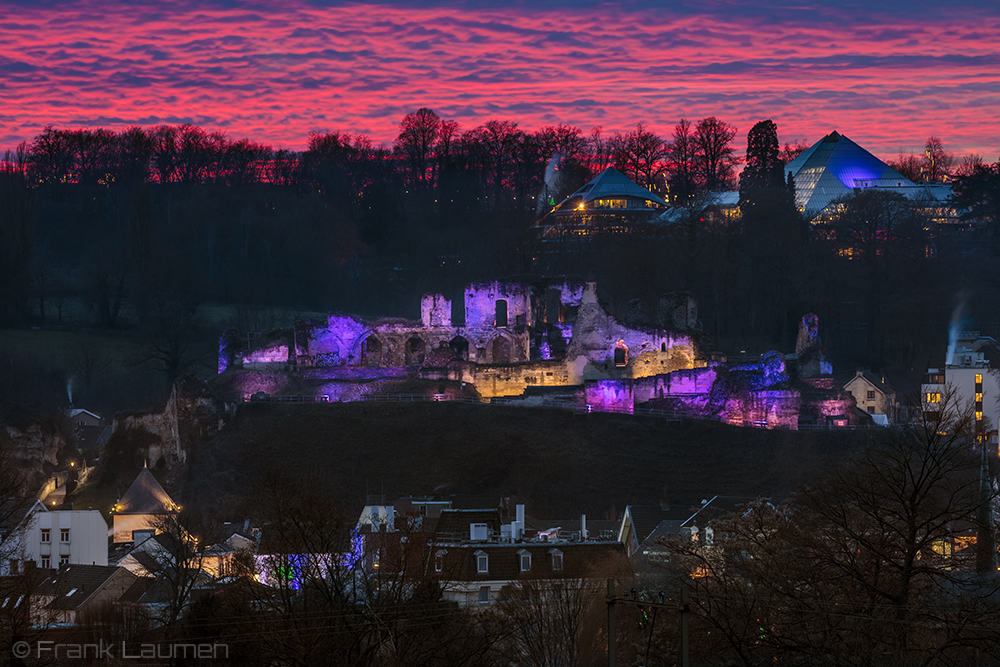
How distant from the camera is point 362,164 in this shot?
410 feet

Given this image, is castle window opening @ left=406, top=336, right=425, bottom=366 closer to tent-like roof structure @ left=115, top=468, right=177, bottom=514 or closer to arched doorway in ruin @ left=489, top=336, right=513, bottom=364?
arched doorway in ruin @ left=489, top=336, right=513, bottom=364

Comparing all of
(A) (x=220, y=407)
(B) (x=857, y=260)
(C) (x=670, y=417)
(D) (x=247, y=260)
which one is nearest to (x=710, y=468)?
(C) (x=670, y=417)

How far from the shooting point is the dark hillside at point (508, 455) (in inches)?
2525

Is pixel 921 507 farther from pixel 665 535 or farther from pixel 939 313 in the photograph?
pixel 939 313

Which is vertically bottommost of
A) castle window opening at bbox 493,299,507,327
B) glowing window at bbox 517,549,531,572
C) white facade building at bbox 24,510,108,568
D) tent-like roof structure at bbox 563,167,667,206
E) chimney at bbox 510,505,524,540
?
white facade building at bbox 24,510,108,568

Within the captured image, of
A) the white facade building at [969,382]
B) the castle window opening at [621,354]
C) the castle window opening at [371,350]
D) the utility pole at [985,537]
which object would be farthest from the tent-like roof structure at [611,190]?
the utility pole at [985,537]

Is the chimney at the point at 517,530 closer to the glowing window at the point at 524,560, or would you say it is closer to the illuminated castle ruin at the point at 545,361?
the glowing window at the point at 524,560

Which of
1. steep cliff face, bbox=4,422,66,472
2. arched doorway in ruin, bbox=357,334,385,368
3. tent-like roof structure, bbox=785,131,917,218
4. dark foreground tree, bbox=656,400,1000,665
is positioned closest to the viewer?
dark foreground tree, bbox=656,400,1000,665

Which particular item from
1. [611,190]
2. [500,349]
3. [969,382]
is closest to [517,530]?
[500,349]

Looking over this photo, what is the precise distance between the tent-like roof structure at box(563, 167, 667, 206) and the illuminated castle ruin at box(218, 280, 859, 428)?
25.6 meters

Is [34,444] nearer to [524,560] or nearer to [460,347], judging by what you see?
[460,347]

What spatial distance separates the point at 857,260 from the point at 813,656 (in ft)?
192

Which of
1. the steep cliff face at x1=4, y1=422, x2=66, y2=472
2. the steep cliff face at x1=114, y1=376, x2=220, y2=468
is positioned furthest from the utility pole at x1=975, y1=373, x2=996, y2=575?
the steep cliff face at x1=4, y1=422, x2=66, y2=472

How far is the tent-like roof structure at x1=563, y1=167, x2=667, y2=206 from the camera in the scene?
109m
